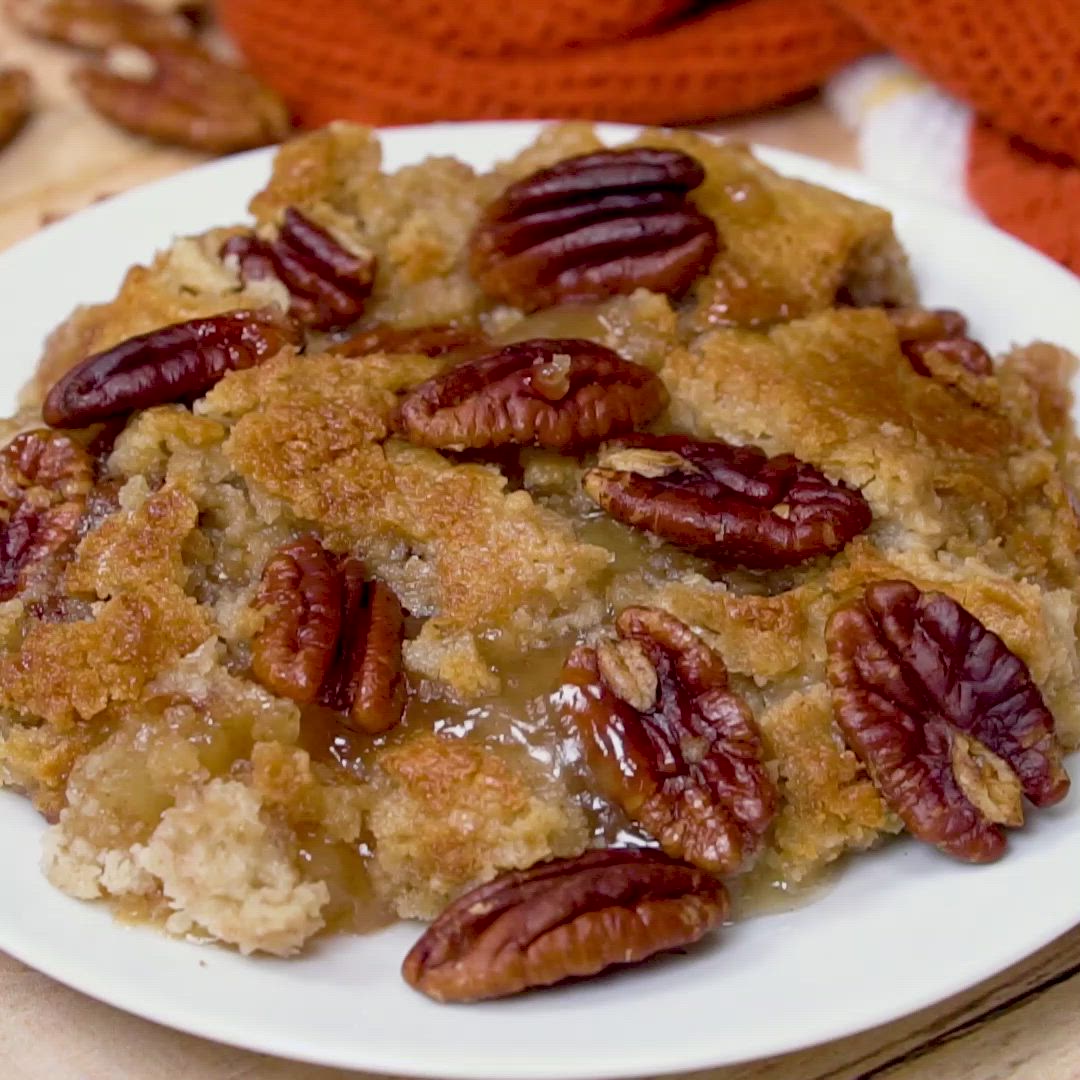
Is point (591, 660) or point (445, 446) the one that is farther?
point (445, 446)

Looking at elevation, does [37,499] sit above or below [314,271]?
below

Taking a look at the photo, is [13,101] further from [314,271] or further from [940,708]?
[940,708]

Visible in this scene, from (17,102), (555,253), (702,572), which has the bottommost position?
(17,102)

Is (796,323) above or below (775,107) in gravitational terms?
above

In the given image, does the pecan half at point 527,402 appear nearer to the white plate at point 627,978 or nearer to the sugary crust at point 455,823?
the sugary crust at point 455,823

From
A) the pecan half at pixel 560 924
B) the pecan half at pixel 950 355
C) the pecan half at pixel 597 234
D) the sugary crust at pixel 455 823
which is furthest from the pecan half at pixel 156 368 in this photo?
the pecan half at pixel 950 355

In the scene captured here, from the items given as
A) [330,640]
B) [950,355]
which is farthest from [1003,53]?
[330,640]

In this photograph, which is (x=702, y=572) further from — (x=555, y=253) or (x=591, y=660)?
(x=555, y=253)

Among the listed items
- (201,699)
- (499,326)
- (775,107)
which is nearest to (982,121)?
(775,107)
